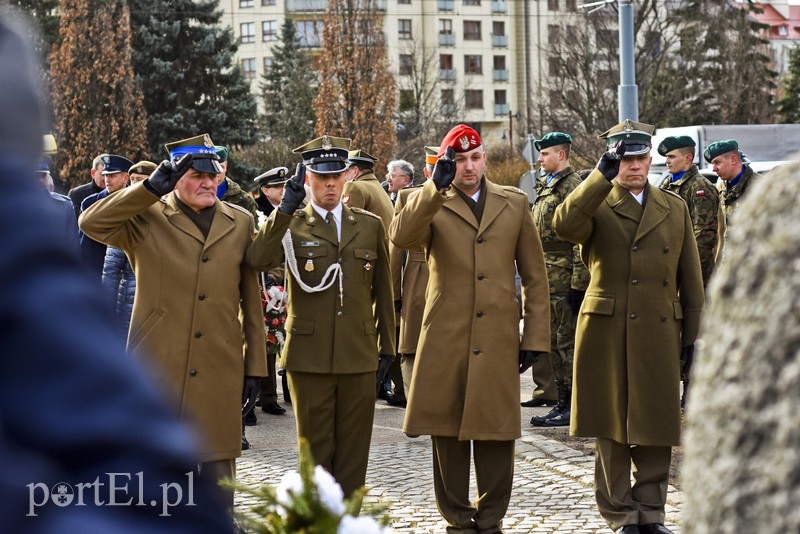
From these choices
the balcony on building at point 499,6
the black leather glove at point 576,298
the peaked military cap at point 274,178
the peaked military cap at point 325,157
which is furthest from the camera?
the balcony on building at point 499,6

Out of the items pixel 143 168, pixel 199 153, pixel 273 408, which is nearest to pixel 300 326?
pixel 199 153

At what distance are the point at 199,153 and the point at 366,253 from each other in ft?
3.44

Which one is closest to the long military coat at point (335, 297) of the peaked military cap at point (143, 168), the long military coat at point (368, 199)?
the peaked military cap at point (143, 168)

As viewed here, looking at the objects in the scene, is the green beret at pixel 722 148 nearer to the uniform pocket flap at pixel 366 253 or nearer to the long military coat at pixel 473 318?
the long military coat at pixel 473 318

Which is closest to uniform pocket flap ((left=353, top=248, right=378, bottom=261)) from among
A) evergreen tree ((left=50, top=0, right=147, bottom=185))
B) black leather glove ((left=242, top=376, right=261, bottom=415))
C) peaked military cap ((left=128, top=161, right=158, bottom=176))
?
black leather glove ((left=242, top=376, right=261, bottom=415))

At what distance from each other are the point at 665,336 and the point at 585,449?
7.49 feet

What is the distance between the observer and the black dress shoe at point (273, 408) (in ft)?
36.0

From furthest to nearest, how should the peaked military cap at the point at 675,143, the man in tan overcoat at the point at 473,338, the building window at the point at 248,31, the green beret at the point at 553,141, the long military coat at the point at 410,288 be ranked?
the building window at the point at 248,31, the peaked military cap at the point at 675,143, the green beret at the point at 553,141, the long military coat at the point at 410,288, the man in tan overcoat at the point at 473,338

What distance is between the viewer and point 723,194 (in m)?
11.4

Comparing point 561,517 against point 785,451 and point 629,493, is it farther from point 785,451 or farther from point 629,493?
point 785,451

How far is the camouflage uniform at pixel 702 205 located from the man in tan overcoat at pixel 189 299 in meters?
5.47

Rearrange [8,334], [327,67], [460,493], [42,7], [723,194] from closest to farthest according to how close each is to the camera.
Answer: [8,334], [460,493], [723,194], [42,7], [327,67]

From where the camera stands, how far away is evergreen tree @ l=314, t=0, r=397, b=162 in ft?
143

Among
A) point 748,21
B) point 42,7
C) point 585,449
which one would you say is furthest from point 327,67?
point 585,449
